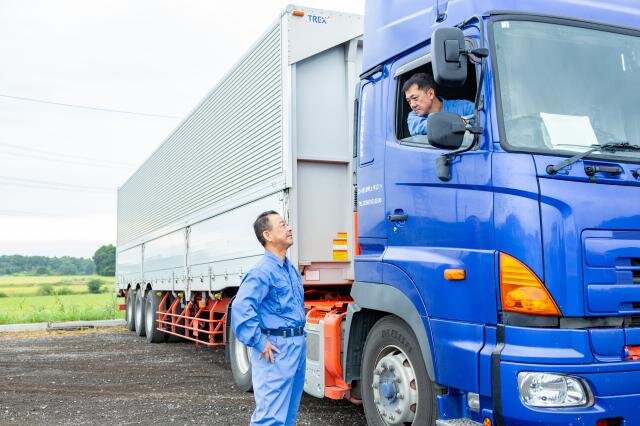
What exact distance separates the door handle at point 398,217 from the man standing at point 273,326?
776 millimetres

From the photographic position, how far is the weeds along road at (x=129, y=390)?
6930 mm

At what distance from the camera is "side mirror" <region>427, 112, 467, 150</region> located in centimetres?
398

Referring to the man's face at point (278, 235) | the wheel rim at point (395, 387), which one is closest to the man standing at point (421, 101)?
the man's face at point (278, 235)

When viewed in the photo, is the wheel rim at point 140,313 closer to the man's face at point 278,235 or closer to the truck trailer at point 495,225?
the truck trailer at point 495,225

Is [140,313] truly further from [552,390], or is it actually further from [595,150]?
[595,150]

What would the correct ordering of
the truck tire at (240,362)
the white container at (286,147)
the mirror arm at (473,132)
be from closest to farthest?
the mirror arm at (473,132)
the white container at (286,147)
the truck tire at (240,362)

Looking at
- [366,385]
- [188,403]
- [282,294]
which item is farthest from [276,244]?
[188,403]

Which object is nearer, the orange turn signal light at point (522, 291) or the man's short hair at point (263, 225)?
the orange turn signal light at point (522, 291)

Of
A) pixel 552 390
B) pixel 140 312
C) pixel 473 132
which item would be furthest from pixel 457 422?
pixel 140 312

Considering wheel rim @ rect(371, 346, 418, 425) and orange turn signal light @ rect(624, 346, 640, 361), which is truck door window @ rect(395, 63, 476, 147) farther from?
orange turn signal light @ rect(624, 346, 640, 361)

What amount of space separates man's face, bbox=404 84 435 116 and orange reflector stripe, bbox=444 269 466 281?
1131mm

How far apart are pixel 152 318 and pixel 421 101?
34.8ft

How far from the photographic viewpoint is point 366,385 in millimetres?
5117

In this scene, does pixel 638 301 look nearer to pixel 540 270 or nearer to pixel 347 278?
pixel 540 270
